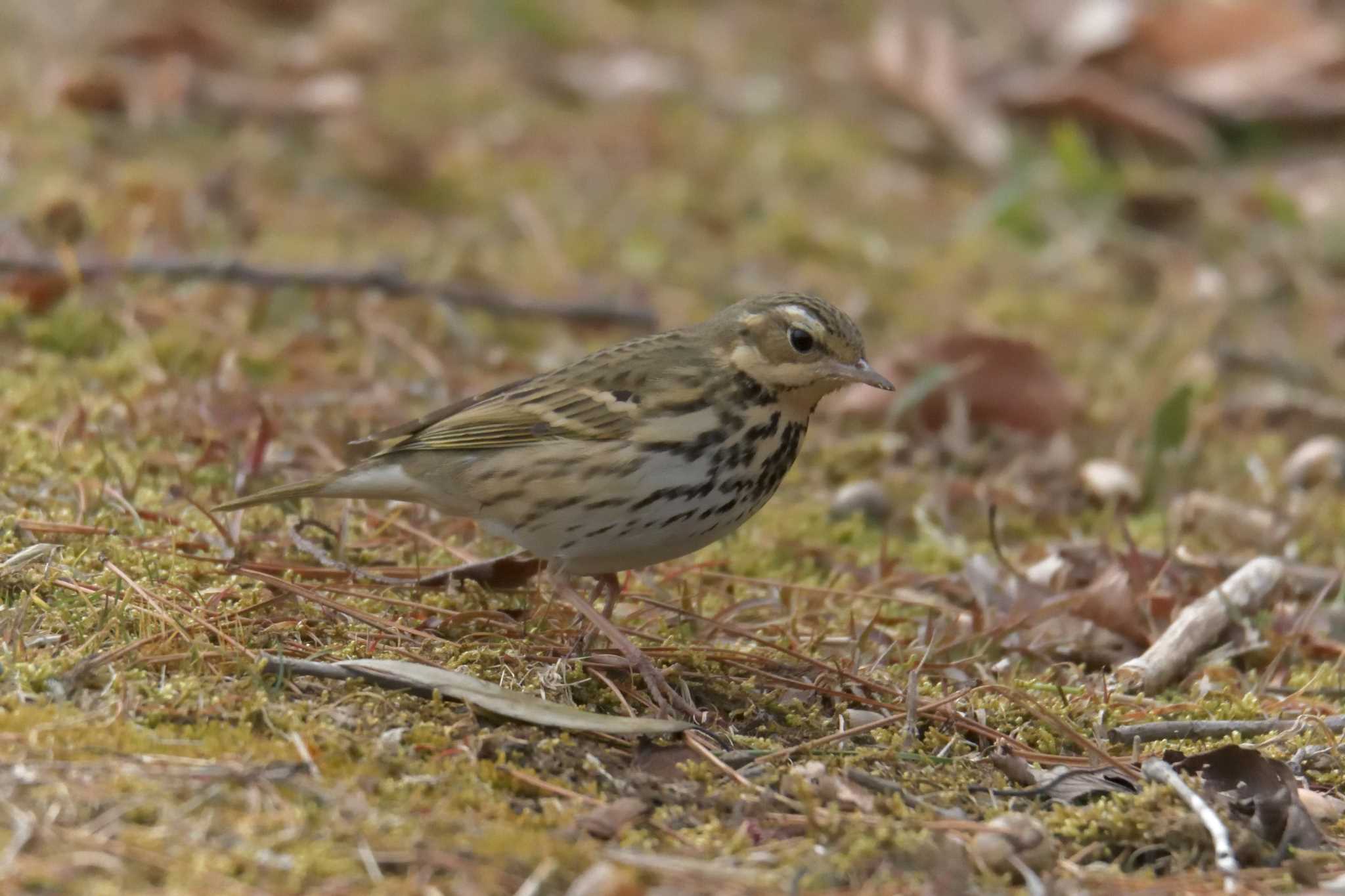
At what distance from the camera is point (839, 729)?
420 cm

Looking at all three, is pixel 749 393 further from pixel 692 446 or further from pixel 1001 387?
pixel 1001 387

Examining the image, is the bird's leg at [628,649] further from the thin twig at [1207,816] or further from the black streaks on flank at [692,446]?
the thin twig at [1207,816]

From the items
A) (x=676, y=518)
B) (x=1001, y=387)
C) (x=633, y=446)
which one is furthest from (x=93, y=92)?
(x=676, y=518)

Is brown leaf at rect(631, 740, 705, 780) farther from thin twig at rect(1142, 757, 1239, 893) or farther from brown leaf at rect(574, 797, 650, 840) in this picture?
thin twig at rect(1142, 757, 1239, 893)

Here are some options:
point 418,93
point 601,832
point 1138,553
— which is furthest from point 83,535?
point 418,93

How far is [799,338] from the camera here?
15.5ft

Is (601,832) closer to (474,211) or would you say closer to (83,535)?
(83,535)

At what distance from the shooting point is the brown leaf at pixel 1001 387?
22.5 ft

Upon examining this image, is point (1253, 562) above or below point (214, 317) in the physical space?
below

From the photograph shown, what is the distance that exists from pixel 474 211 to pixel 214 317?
2.18 meters

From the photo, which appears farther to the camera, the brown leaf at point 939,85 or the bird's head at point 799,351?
the brown leaf at point 939,85

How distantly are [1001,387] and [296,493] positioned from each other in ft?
10.5

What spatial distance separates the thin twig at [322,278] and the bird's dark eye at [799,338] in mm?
2791

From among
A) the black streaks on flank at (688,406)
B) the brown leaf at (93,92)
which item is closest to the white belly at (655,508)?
the black streaks on flank at (688,406)
